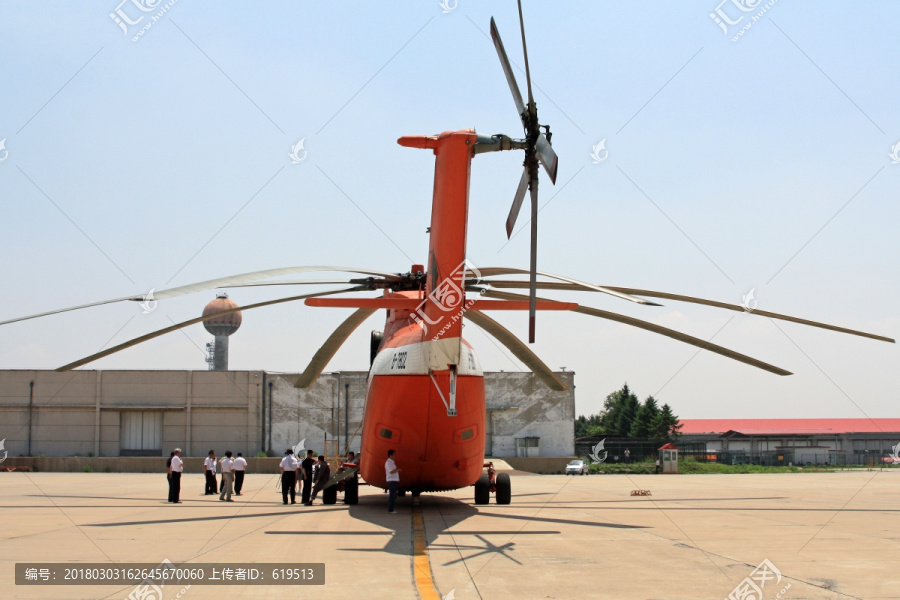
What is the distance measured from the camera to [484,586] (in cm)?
805

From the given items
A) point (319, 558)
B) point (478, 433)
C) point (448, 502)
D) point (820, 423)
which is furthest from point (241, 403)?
point (820, 423)

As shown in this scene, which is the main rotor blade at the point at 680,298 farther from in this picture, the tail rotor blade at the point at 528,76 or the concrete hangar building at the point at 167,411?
the concrete hangar building at the point at 167,411

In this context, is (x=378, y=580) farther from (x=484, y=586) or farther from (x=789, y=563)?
(x=789, y=563)

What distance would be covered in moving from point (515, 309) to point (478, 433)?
393 centimetres

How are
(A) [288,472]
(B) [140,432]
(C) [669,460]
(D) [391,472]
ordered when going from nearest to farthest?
1. (D) [391,472]
2. (A) [288,472]
3. (C) [669,460]
4. (B) [140,432]

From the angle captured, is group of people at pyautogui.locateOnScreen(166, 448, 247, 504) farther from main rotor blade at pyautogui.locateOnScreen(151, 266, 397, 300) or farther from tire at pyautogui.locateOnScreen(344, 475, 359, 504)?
main rotor blade at pyautogui.locateOnScreen(151, 266, 397, 300)

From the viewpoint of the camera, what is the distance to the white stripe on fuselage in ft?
44.9

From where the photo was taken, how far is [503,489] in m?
18.9

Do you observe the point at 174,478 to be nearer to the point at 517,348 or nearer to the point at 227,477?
the point at 227,477

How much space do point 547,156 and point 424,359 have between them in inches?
187

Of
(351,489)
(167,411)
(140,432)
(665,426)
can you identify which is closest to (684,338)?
(351,489)

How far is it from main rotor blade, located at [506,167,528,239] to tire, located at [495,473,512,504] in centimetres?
719

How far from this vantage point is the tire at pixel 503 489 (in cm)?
1875

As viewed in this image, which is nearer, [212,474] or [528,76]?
[528,76]
